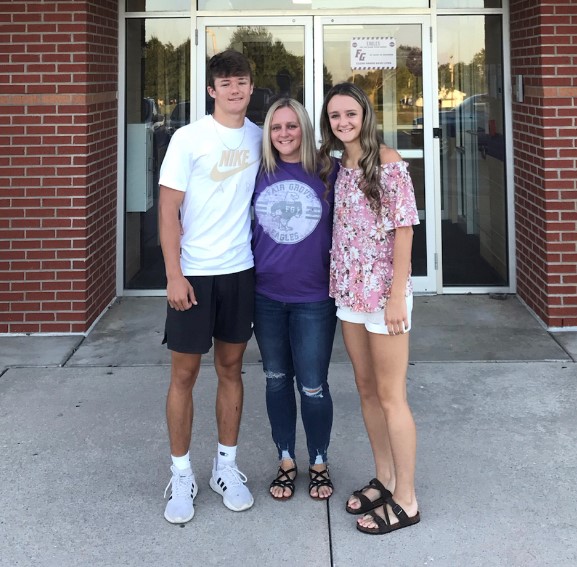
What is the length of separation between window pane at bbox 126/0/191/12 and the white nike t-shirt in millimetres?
4249

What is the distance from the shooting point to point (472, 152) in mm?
7328

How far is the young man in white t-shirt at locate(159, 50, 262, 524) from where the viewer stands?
3320mm

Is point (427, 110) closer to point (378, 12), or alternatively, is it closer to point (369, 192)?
point (378, 12)

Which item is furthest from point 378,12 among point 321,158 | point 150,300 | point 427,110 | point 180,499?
point 180,499

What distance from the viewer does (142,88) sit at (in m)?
7.28

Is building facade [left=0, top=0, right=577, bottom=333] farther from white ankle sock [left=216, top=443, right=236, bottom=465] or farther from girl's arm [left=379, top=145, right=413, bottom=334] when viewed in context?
girl's arm [left=379, top=145, right=413, bottom=334]

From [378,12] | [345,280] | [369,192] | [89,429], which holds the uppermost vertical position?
[378,12]

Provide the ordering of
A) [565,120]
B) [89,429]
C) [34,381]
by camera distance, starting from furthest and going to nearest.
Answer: [565,120] < [34,381] < [89,429]

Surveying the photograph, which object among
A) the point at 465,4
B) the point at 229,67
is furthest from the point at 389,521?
the point at 465,4

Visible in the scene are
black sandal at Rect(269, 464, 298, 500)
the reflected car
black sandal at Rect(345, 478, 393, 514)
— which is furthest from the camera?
the reflected car

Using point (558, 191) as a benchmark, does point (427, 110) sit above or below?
above

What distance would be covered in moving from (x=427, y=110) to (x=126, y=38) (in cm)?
278

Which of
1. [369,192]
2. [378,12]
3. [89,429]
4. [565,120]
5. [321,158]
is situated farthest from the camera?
[378,12]

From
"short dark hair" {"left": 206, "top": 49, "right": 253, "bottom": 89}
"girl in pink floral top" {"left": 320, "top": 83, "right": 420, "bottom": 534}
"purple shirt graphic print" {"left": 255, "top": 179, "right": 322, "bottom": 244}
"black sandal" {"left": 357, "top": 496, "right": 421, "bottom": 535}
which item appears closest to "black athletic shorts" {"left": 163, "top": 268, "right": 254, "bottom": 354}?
"purple shirt graphic print" {"left": 255, "top": 179, "right": 322, "bottom": 244}
